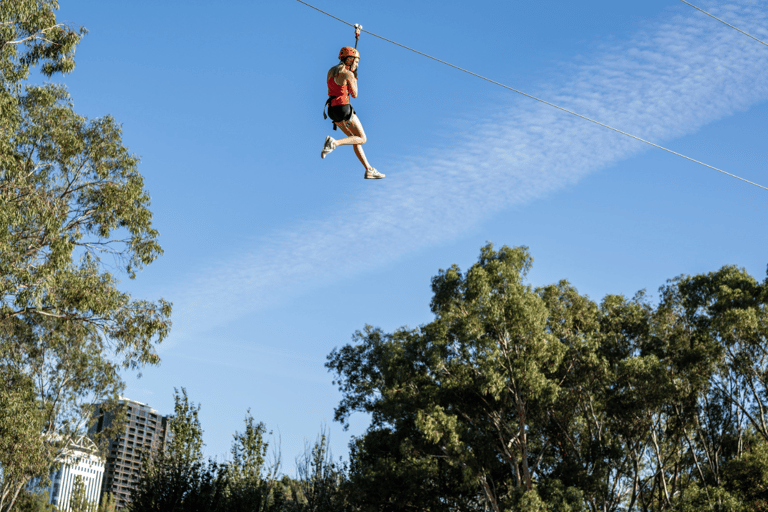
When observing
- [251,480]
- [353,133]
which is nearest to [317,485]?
[251,480]

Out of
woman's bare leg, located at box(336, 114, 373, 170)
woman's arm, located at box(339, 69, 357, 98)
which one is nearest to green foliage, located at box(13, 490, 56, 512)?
woman's bare leg, located at box(336, 114, 373, 170)

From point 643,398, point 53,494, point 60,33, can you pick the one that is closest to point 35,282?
point 60,33

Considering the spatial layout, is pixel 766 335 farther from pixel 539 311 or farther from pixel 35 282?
pixel 35 282

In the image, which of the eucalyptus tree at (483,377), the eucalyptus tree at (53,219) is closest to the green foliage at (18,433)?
the eucalyptus tree at (53,219)

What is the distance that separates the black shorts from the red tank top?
4 cm

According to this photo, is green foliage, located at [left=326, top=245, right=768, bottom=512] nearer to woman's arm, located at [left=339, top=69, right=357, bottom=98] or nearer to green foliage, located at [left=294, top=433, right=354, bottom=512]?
green foliage, located at [left=294, top=433, right=354, bottom=512]

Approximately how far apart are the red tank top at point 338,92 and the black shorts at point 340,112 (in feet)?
0.13

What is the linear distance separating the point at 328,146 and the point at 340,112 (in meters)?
0.36

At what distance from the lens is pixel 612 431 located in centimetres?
2284

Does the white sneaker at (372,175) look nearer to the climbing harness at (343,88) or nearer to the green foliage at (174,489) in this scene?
the climbing harness at (343,88)

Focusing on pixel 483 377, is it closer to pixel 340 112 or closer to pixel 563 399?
pixel 563 399

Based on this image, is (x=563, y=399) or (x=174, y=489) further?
(x=563, y=399)

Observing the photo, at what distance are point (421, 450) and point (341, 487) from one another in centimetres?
290

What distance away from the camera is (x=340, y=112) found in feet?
23.3
